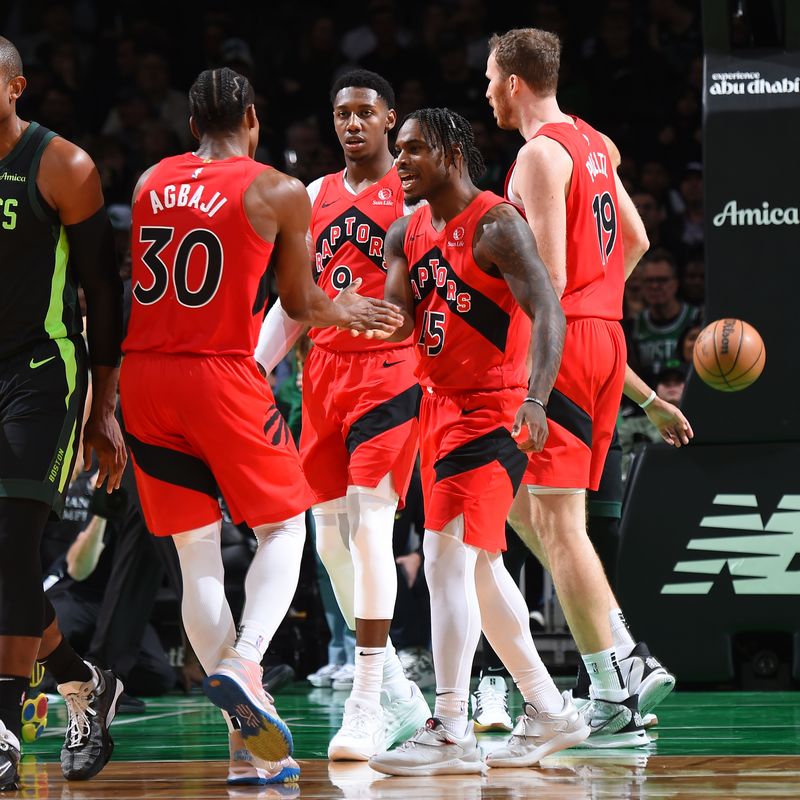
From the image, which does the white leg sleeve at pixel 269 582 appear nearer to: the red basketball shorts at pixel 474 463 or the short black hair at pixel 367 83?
the red basketball shorts at pixel 474 463

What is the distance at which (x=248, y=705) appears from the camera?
3902 millimetres

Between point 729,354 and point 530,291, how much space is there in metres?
2.24

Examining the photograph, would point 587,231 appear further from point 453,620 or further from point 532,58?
point 453,620

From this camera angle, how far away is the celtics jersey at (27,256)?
4133 millimetres

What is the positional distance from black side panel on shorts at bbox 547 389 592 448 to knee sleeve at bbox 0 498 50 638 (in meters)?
1.92

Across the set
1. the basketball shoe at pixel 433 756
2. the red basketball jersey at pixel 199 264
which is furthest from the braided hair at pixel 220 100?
the basketball shoe at pixel 433 756

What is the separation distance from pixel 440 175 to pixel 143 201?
1.00m

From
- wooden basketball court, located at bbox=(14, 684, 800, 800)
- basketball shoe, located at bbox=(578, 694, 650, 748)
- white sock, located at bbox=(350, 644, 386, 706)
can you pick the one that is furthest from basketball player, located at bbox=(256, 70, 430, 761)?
basketball shoe, located at bbox=(578, 694, 650, 748)

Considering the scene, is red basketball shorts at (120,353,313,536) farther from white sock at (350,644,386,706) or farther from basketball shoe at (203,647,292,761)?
white sock at (350,644,386,706)

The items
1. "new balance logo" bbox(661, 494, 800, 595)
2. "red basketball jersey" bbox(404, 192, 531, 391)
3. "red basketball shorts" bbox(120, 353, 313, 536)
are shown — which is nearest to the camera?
"red basketball shorts" bbox(120, 353, 313, 536)

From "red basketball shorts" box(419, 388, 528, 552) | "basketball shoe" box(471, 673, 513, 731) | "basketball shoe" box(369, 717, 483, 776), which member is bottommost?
"basketball shoe" box(471, 673, 513, 731)

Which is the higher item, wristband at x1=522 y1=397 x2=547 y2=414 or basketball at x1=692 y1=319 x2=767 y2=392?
basketball at x1=692 y1=319 x2=767 y2=392

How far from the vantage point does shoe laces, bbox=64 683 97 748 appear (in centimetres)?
445

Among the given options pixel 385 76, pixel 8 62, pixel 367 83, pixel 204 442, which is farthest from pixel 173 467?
pixel 385 76
